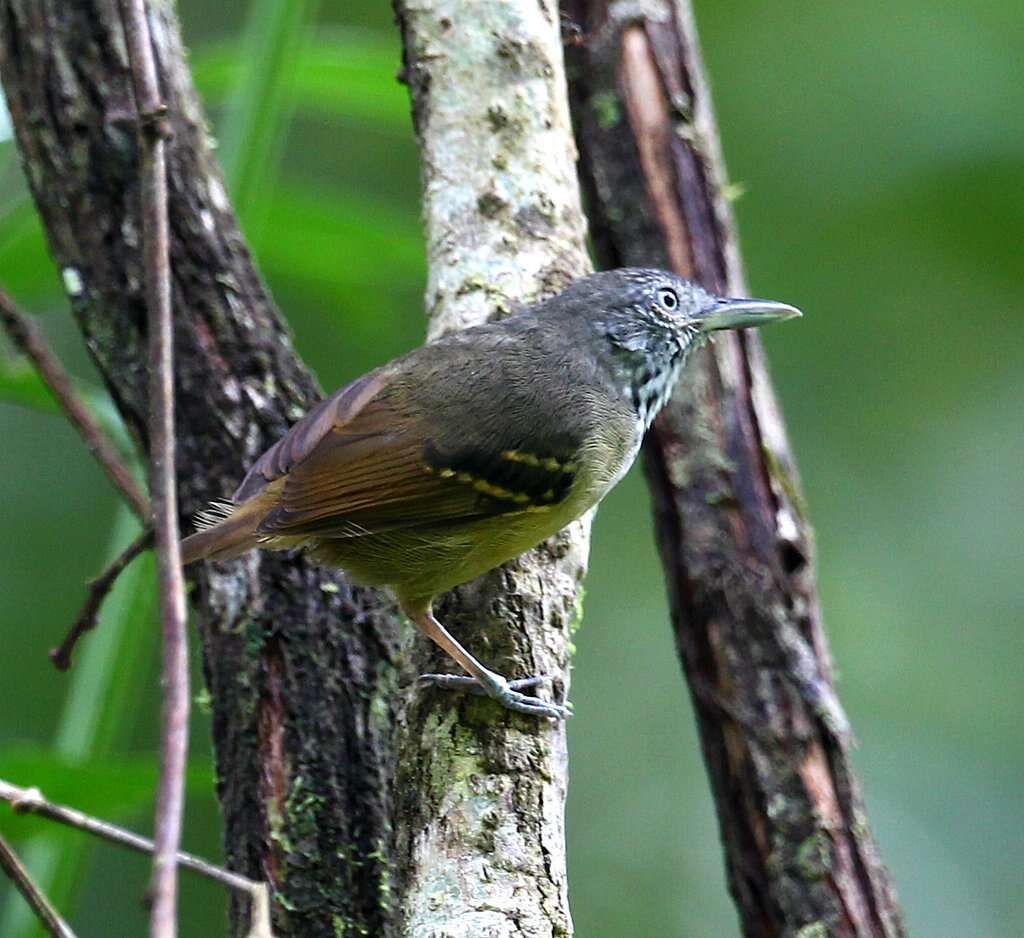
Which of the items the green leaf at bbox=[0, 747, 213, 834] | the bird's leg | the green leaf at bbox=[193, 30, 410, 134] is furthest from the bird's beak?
the green leaf at bbox=[0, 747, 213, 834]

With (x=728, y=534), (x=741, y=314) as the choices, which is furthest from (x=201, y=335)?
(x=728, y=534)

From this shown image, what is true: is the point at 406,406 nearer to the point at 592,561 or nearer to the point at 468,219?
the point at 468,219

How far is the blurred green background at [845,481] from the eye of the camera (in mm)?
7031

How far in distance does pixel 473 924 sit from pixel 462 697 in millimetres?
567

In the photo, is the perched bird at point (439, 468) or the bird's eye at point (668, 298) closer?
the perched bird at point (439, 468)

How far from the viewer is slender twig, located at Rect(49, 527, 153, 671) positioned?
9.01ft

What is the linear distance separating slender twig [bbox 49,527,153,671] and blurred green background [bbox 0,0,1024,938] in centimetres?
396

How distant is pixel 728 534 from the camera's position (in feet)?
12.6

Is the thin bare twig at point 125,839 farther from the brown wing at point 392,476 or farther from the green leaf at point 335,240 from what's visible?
the green leaf at point 335,240

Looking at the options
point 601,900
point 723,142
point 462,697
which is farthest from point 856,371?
point 462,697

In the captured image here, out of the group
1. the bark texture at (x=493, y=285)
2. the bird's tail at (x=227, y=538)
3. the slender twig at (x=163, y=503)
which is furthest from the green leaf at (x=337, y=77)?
the slender twig at (x=163, y=503)

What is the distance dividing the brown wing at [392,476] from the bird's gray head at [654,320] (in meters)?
0.50

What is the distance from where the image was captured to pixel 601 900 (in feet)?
24.9

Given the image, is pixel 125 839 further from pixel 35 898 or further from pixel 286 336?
pixel 286 336
